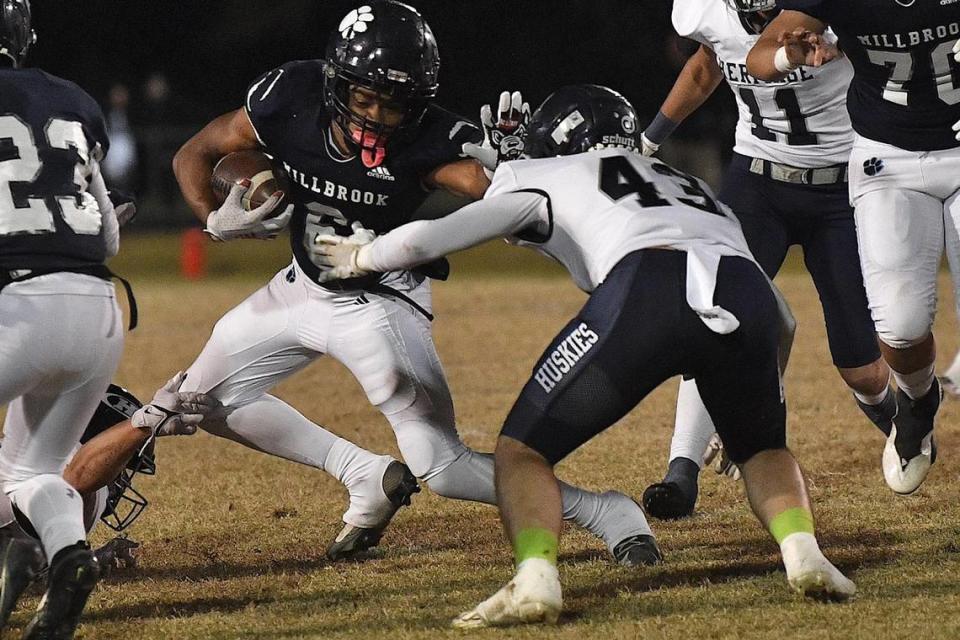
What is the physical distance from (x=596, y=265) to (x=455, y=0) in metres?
13.1

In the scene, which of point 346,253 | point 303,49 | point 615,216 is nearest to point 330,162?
point 346,253

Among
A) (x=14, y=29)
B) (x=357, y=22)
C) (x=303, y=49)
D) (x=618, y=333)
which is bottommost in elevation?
(x=303, y=49)

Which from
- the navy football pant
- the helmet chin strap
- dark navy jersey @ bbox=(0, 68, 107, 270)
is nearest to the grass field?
the navy football pant

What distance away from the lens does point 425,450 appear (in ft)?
12.7

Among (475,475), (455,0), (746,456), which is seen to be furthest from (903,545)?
(455,0)

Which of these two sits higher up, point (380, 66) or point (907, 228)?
point (380, 66)

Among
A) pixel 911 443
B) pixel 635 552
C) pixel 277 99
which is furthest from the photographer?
pixel 911 443

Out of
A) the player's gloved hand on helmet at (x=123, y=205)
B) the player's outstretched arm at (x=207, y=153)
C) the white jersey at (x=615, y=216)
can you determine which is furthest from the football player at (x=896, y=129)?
the player's gloved hand on helmet at (x=123, y=205)

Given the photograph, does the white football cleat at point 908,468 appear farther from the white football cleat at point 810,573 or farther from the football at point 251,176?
the football at point 251,176

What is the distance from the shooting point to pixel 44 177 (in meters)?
3.20

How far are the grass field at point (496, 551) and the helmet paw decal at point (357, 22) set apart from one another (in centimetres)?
152

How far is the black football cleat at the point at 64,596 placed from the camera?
9.80 ft

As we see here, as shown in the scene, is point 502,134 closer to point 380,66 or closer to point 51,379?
point 380,66

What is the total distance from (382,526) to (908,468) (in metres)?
1.70
